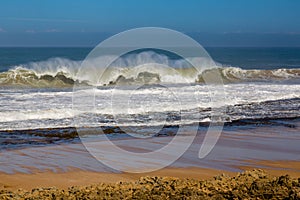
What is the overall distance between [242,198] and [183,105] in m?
10.9

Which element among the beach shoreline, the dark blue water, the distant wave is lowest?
the beach shoreline

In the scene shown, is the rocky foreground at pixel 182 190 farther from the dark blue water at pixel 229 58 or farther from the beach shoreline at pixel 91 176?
the dark blue water at pixel 229 58

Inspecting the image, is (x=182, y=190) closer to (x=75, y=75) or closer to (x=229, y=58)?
(x=75, y=75)

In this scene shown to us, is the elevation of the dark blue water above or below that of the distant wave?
above

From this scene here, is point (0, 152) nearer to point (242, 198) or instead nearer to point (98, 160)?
point (98, 160)

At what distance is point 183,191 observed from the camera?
5.01 metres

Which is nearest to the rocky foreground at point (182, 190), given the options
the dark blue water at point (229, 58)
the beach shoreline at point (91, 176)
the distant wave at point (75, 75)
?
the beach shoreline at point (91, 176)

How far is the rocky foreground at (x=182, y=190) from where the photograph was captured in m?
4.89

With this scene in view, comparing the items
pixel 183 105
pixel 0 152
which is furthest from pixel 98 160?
pixel 183 105

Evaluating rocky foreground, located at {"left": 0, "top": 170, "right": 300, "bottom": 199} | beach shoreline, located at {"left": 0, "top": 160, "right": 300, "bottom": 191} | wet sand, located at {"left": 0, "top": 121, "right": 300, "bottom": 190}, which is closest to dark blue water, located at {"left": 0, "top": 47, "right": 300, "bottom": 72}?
wet sand, located at {"left": 0, "top": 121, "right": 300, "bottom": 190}

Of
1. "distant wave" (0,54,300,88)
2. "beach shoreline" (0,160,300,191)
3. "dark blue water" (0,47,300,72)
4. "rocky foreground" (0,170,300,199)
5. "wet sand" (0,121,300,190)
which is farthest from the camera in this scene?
"dark blue water" (0,47,300,72)

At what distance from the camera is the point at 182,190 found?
504 centimetres

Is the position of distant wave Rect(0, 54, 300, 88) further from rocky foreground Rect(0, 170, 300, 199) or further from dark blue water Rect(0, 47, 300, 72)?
rocky foreground Rect(0, 170, 300, 199)

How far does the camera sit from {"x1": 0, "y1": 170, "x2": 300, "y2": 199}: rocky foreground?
489 centimetres
